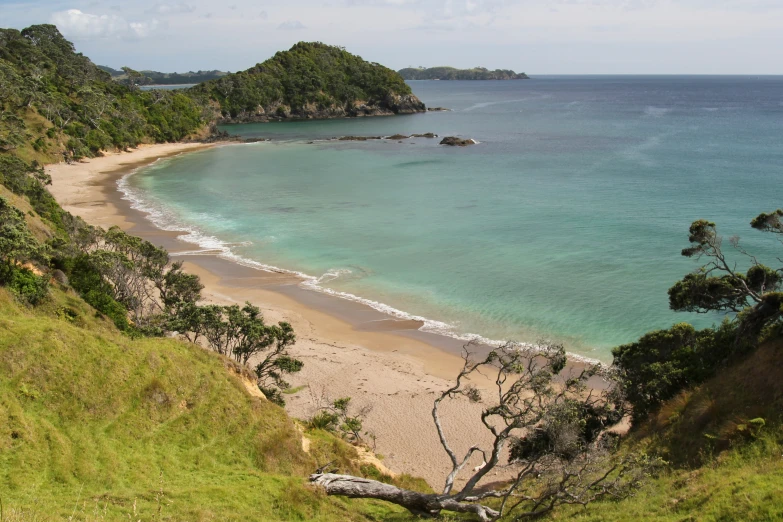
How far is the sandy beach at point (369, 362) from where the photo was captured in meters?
21.5

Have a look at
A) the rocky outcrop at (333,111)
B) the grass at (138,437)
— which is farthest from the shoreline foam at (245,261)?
the rocky outcrop at (333,111)

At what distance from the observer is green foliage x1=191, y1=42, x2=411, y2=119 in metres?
140

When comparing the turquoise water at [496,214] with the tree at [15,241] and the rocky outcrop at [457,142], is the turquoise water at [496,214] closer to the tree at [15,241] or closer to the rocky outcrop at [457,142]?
the rocky outcrop at [457,142]

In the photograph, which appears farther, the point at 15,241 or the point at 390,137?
the point at 390,137

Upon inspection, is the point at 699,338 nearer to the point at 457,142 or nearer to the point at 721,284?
the point at 721,284

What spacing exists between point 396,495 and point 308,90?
467 feet

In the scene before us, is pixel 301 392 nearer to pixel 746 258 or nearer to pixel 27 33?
pixel 746 258

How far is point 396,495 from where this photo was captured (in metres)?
14.7

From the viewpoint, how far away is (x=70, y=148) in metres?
76.7

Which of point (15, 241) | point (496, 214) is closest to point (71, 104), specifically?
point (496, 214)

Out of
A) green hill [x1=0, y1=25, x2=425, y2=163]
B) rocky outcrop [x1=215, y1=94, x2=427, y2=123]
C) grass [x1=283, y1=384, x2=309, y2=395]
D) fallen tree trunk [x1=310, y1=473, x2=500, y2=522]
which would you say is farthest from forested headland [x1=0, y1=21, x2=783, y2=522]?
rocky outcrop [x1=215, y1=94, x2=427, y2=123]

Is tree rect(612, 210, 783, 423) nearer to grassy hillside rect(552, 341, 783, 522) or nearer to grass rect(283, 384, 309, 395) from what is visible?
grassy hillside rect(552, 341, 783, 522)

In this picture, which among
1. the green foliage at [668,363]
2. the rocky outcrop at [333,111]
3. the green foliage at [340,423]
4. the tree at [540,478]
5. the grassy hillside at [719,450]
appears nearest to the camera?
the grassy hillside at [719,450]

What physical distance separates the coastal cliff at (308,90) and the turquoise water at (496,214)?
41989mm
